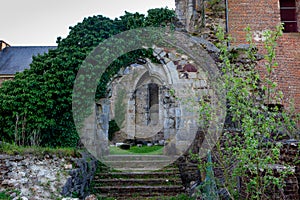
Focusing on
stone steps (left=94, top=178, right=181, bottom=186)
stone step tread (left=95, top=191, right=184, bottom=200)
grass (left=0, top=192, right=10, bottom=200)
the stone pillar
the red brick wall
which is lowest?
stone step tread (left=95, top=191, right=184, bottom=200)

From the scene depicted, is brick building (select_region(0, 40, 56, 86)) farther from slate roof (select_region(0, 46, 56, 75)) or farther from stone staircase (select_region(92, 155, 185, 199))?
stone staircase (select_region(92, 155, 185, 199))

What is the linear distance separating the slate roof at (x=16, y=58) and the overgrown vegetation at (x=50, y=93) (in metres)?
10.6

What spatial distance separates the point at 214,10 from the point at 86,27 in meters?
3.81

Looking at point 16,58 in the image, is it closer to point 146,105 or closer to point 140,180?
point 146,105

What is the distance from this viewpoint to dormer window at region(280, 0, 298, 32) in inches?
388

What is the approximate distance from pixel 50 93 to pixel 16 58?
13.0 metres

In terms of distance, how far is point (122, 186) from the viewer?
5562 mm

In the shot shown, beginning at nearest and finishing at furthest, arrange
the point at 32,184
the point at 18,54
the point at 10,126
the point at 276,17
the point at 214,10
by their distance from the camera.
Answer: the point at 32,184 < the point at 10,126 < the point at 214,10 < the point at 276,17 < the point at 18,54

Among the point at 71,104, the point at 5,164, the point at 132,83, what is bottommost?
the point at 5,164

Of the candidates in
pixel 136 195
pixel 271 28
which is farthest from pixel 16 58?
pixel 136 195

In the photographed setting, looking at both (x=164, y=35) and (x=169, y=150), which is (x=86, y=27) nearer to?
(x=164, y=35)

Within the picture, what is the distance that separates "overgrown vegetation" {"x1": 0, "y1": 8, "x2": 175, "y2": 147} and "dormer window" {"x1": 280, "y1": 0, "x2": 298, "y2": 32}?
5788 millimetres

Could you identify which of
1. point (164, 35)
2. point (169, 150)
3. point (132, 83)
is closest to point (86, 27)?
point (164, 35)

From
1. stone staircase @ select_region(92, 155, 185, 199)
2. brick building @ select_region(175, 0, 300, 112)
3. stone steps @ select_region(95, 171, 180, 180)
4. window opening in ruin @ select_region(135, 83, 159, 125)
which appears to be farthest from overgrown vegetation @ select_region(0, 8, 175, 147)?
window opening in ruin @ select_region(135, 83, 159, 125)
